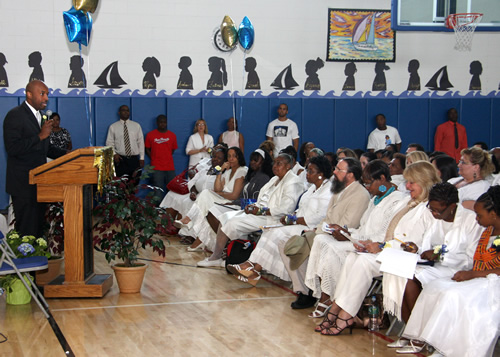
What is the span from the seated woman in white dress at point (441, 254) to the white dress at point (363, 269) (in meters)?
0.19

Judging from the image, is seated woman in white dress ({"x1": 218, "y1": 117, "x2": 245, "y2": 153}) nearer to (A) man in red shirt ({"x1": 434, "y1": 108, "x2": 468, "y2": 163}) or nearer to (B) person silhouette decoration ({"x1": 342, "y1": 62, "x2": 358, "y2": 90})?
(B) person silhouette decoration ({"x1": 342, "y1": 62, "x2": 358, "y2": 90})

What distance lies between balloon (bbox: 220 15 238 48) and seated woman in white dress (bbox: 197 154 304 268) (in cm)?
485

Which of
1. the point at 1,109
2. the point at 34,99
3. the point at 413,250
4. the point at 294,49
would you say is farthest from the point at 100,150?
the point at 294,49

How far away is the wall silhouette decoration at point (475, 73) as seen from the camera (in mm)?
13519

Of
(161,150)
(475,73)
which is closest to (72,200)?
(161,150)

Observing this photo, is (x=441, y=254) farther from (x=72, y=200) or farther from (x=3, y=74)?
(x=3, y=74)

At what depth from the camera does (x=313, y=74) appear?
42.3ft

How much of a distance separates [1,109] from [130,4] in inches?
115

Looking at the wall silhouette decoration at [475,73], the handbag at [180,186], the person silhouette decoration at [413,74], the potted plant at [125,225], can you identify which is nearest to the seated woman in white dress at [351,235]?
the potted plant at [125,225]

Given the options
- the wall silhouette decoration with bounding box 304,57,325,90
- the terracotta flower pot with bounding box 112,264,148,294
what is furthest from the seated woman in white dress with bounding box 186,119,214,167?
the terracotta flower pot with bounding box 112,264,148,294

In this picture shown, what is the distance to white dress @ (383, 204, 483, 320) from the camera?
438 cm

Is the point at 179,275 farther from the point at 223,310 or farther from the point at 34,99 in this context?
the point at 34,99

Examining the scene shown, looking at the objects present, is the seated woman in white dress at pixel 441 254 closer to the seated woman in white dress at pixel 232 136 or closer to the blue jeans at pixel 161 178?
the blue jeans at pixel 161 178

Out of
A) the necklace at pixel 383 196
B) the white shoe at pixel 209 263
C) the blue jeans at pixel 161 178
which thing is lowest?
the white shoe at pixel 209 263
